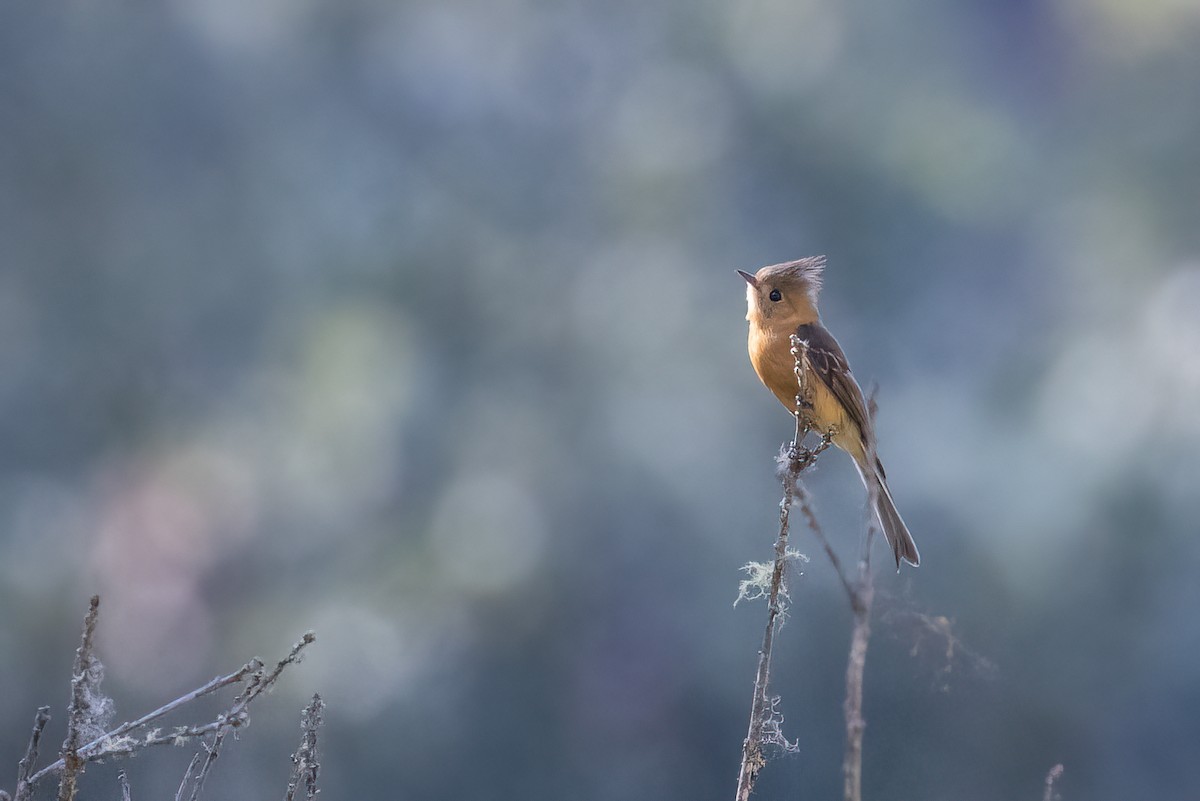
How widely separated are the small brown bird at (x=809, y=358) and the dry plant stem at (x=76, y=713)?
2598mm

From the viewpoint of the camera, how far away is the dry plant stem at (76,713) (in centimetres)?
131

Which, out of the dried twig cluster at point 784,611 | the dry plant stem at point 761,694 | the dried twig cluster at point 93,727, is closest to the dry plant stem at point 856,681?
the dried twig cluster at point 784,611

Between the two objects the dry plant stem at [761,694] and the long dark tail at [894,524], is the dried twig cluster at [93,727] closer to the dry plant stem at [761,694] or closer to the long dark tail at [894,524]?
the dry plant stem at [761,694]

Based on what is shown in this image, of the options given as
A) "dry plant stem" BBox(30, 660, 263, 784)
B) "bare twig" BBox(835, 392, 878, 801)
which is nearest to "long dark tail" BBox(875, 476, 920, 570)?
"bare twig" BBox(835, 392, 878, 801)

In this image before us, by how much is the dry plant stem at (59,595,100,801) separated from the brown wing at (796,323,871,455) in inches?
112

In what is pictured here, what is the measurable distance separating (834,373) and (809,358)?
0.15 metres

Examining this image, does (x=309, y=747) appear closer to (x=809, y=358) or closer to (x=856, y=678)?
(x=856, y=678)

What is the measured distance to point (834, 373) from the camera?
12.9ft

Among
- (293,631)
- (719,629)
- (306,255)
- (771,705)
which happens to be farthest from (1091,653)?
(306,255)

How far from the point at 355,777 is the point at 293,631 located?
1395mm

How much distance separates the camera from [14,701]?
27.4ft

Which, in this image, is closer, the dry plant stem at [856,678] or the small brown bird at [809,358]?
the dry plant stem at [856,678]

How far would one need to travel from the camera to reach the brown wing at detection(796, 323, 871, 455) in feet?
12.8

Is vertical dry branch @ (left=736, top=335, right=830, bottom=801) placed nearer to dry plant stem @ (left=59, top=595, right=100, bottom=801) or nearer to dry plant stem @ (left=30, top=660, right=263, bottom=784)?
dry plant stem @ (left=30, top=660, right=263, bottom=784)
